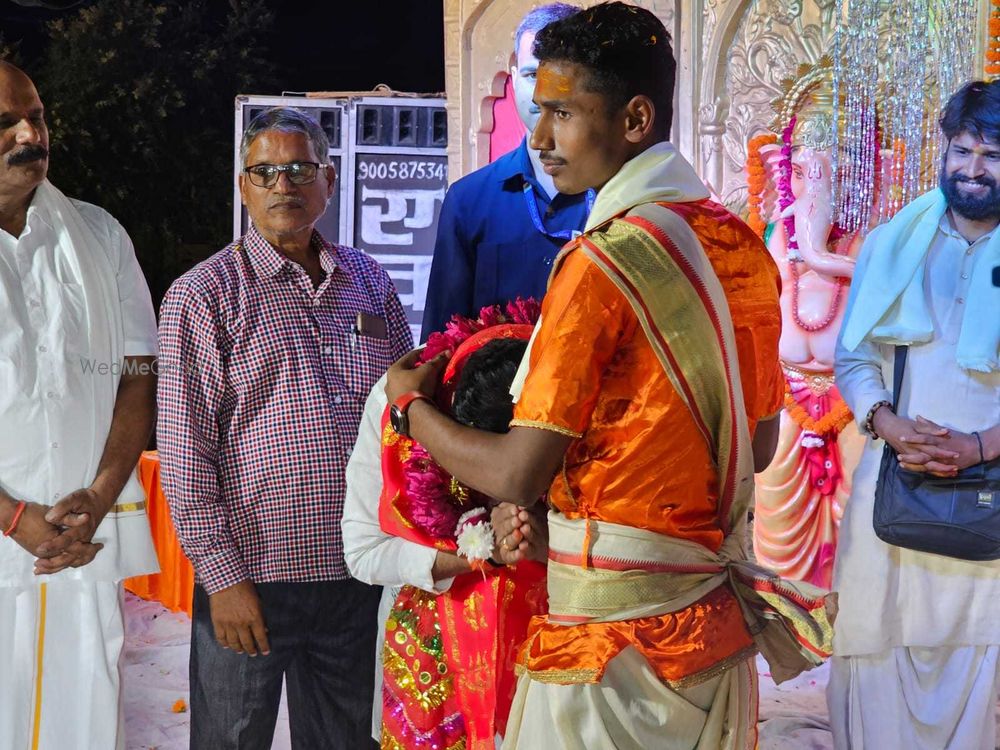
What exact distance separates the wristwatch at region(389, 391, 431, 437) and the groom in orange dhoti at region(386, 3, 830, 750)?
121 mm

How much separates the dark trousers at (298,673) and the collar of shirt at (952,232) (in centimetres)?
176

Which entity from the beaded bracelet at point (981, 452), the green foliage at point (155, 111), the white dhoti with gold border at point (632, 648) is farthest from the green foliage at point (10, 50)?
the white dhoti with gold border at point (632, 648)

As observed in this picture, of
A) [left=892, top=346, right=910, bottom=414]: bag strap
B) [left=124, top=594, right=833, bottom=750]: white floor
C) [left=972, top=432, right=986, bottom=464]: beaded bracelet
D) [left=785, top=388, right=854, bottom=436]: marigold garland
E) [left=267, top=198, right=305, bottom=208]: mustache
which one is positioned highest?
[left=267, top=198, right=305, bottom=208]: mustache

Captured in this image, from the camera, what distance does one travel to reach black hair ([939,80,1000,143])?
292 centimetres

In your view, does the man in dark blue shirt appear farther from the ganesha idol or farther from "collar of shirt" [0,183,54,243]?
the ganesha idol

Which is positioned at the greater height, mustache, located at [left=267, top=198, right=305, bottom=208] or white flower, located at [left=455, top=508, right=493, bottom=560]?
mustache, located at [left=267, top=198, right=305, bottom=208]

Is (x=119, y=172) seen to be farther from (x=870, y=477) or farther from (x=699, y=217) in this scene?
(x=699, y=217)

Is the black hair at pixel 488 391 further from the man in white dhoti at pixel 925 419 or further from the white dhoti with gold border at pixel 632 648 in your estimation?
the man in white dhoti at pixel 925 419

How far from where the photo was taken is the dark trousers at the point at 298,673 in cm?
253

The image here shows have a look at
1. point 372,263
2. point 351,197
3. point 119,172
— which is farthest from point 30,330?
point 119,172

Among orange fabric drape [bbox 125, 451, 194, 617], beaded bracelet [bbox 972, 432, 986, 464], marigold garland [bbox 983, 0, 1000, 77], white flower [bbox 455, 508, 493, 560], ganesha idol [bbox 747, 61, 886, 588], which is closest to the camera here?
white flower [bbox 455, 508, 493, 560]

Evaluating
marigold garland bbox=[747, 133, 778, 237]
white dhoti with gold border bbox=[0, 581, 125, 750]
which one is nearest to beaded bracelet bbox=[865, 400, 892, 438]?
white dhoti with gold border bbox=[0, 581, 125, 750]

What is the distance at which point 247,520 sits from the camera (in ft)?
8.30

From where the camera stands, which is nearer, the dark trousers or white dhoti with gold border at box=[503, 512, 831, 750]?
white dhoti with gold border at box=[503, 512, 831, 750]
